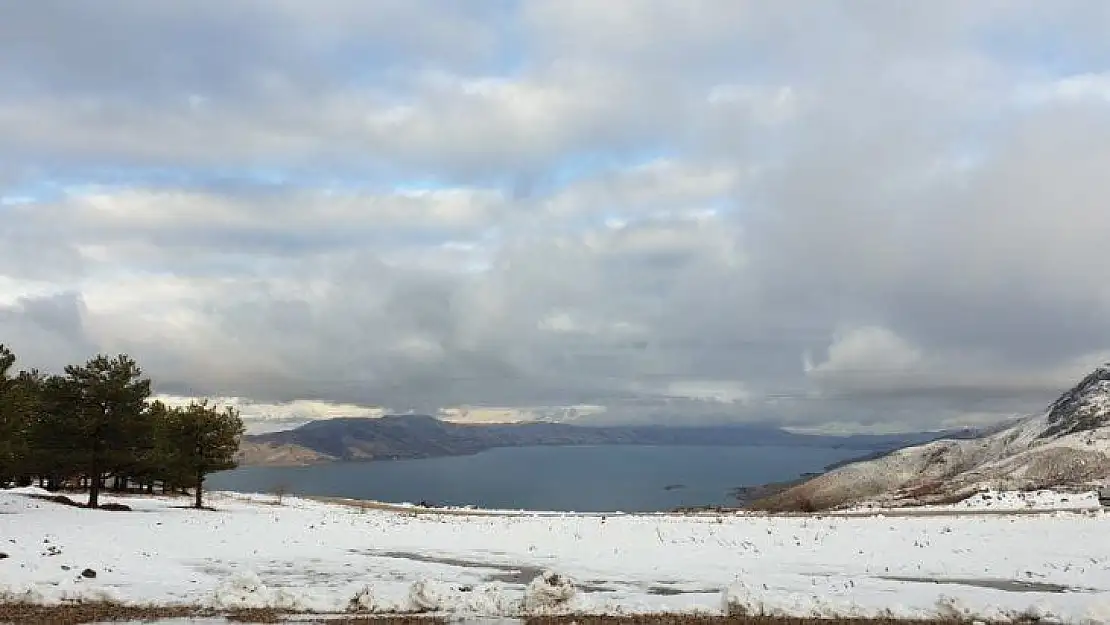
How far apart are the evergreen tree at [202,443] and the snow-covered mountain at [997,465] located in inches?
1729

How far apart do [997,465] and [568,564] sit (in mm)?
95847

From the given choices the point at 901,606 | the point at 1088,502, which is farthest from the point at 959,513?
the point at 901,606

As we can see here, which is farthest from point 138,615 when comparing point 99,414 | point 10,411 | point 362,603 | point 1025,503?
point 1025,503

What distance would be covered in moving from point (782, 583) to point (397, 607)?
11.0 m

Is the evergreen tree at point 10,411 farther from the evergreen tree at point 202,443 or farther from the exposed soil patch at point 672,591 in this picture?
the exposed soil patch at point 672,591

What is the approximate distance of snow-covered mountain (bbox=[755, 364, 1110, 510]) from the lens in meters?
78.1

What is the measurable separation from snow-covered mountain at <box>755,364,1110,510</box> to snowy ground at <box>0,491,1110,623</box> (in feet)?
102

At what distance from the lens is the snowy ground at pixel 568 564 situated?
16703 millimetres

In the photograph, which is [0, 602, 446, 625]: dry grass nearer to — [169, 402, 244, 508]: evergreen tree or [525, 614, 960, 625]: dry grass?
[525, 614, 960, 625]: dry grass

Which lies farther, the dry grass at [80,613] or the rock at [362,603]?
the rock at [362,603]

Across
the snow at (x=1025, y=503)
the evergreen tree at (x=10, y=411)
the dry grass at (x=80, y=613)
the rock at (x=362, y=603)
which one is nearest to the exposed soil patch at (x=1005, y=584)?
the rock at (x=362, y=603)

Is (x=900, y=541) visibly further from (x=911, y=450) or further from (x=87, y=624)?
(x=911, y=450)

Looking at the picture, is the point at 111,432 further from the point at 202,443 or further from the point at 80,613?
the point at 80,613

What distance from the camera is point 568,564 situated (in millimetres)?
25844
